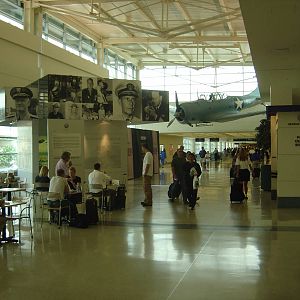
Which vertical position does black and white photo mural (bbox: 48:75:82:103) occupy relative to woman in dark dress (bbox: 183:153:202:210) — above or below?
above

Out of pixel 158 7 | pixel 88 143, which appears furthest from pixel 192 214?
pixel 158 7

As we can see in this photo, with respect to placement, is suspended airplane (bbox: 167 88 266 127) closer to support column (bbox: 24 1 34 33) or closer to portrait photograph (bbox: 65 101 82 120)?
support column (bbox: 24 1 34 33)

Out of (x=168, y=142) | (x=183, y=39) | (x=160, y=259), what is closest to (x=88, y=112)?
(x=160, y=259)

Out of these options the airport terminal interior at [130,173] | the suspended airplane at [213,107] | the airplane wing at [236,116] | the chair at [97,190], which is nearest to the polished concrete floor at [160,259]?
the airport terminal interior at [130,173]

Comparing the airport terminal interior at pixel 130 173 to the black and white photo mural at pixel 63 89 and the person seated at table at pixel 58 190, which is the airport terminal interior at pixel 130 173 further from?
the person seated at table at pixel 58 190

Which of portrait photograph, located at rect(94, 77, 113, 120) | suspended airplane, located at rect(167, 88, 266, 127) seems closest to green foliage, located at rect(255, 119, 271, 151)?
portrait photograph, located at rect(94, 77, 113, 120)

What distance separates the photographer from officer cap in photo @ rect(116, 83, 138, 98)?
55.2 ft

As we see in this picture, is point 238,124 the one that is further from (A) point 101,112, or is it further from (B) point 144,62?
(A) point 101,112

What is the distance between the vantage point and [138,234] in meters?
8.85

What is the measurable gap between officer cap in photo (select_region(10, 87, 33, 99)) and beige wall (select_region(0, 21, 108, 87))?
269cm

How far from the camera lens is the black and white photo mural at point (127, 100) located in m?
16.8

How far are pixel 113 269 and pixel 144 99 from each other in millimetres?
11970

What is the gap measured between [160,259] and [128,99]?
10.7 metres

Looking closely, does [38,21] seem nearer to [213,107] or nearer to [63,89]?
[63,89]
